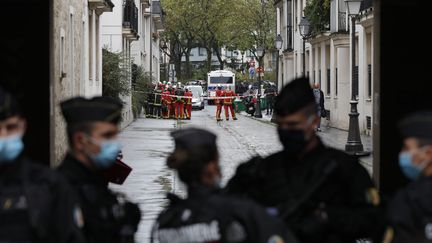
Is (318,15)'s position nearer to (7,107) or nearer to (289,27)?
(289,27)

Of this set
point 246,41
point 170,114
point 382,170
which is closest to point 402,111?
Result: point 382,170

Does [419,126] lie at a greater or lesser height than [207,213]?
greater

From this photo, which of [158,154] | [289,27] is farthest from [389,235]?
[289,27]

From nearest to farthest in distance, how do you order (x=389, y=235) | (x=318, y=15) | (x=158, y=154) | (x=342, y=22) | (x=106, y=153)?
1. (x=389, y=235)
2. (x=106, y=153)
3. (x=158, y=154)
4. (x=342, y=22)
5. (x=318, y=15)

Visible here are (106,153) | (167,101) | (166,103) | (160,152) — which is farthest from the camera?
(166,103)

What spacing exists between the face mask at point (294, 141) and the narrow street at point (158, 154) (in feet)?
14.7

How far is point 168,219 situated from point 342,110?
119 ft

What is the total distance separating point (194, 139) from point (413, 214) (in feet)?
3.85

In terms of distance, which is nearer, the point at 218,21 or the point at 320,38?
the point at 320,38

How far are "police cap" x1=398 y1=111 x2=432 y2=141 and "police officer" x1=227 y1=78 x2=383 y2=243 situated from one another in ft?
1.74

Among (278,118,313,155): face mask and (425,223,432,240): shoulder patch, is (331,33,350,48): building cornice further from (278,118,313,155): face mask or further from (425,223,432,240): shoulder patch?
(425,223,432,240): shoulder patch

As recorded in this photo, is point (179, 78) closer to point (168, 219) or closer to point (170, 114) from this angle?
point (170, 114)

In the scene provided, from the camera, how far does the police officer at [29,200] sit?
525 centimetres

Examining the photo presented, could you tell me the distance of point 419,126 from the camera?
563 cm
